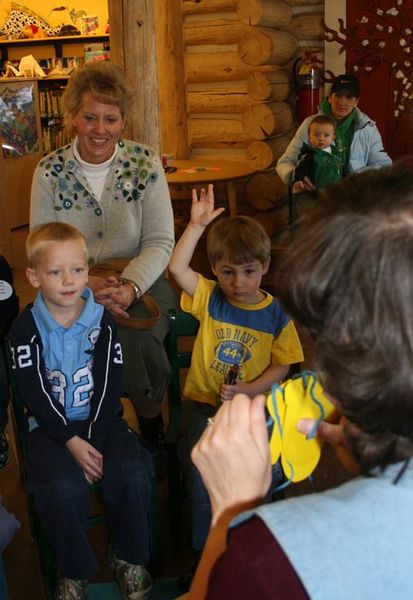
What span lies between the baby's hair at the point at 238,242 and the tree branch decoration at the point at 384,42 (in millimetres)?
4467

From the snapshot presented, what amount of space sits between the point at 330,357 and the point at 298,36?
249 inches

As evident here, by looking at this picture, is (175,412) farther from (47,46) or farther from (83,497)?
(47,46)

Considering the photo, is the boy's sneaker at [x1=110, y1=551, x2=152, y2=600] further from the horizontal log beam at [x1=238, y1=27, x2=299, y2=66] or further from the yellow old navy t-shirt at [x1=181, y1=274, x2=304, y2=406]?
the horizontal log beam at [x1=238, y1=27, x2=299, y2=66]

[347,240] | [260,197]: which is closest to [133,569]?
[347,240]

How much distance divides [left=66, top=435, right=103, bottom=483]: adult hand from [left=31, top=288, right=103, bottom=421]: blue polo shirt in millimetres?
131

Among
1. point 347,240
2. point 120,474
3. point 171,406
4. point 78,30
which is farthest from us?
point 78,30

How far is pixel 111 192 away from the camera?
2850mm

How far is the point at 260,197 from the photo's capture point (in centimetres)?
689

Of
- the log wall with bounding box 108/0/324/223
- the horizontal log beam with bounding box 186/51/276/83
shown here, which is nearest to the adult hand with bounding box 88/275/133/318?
the log wall with bounding box 108/0/324/223

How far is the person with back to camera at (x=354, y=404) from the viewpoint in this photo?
828 mm

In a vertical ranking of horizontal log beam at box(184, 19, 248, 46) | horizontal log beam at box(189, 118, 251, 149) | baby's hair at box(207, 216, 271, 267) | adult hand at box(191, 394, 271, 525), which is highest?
horizontal log beam at box(184, 19, 248, 46)

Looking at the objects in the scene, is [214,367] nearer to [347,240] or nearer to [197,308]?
[197,308]

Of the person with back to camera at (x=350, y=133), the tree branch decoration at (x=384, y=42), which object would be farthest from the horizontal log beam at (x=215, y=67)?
the person with back to camera at (x=350, y=133)

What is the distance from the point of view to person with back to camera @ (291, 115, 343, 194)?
16.3 feet
